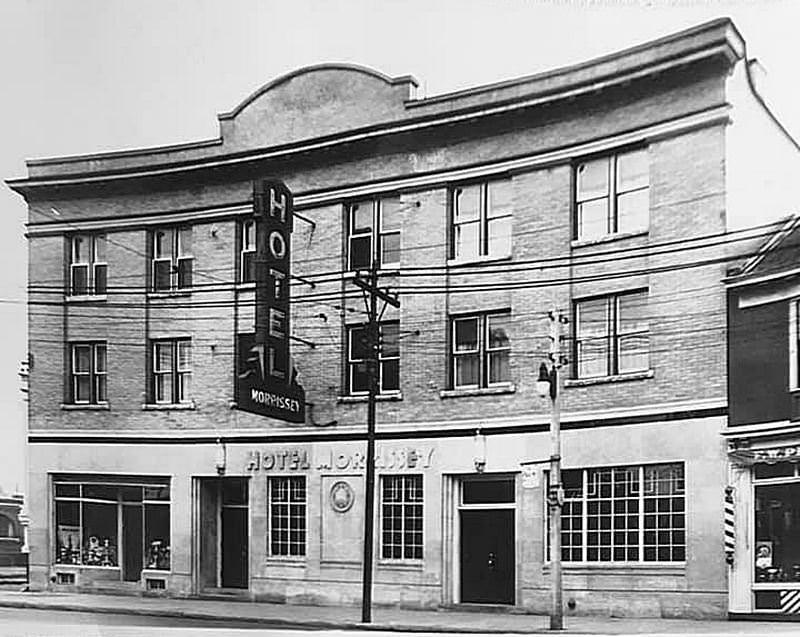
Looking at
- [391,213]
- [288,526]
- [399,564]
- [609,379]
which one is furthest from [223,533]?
[609,379]

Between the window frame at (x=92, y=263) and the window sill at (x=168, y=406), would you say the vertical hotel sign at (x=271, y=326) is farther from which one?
the window frame at (x=92, y=263)

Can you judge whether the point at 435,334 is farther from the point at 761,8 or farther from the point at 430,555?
the point at 761,8

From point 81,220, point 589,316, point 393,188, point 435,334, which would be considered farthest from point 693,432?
point 81,220

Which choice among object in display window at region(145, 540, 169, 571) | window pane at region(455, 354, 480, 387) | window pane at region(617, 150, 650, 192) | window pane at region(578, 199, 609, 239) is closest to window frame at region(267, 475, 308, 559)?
object in display window at region(145, 540, 169, 571)

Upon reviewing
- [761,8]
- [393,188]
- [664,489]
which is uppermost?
[761,8]

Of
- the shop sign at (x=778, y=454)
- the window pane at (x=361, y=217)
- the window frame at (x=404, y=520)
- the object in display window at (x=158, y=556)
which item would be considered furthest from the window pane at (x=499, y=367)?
the object in display window at (x=158, y=556)

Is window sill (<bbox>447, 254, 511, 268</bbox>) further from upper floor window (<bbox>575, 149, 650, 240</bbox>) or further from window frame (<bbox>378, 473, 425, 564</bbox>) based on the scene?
window frame (<bbox>378, 473, 425, 564</bbox>)
